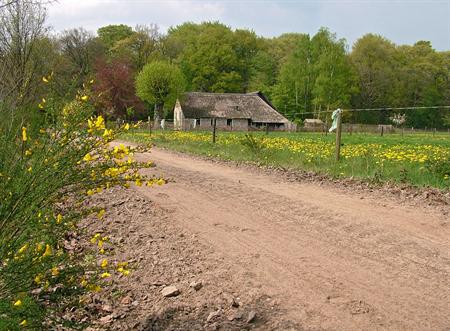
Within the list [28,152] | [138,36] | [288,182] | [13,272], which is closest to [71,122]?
[28,152]

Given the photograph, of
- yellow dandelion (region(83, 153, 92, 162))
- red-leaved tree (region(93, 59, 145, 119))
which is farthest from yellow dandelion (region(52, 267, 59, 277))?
red-leaved tree (region(93, 59, 145, 119))

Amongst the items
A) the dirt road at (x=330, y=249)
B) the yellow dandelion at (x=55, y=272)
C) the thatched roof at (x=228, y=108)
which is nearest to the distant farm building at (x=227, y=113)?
the thatched roof at (x=228, y=108)

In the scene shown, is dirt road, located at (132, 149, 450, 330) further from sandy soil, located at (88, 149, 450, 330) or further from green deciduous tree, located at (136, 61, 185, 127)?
green deciduous tree, located at (136, 61, 185, 127)

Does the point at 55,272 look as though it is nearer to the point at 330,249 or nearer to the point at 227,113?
the point at 330,249

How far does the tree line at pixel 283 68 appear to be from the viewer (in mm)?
63938

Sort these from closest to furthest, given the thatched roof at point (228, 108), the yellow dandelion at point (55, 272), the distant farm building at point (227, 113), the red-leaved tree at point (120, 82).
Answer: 1. the yellow dandelion at point (55, 272)
2. the red-leaved tree at point (120, 82)
3. the distant farm building at point (227, 113)
4. the thatched roof at point (228, 108)

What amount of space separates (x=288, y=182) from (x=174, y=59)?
68001 millimetres

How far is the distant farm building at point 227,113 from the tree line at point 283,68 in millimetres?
2564

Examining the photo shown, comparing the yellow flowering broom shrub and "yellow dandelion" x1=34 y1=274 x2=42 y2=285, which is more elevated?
the yellow flowering broom shrub

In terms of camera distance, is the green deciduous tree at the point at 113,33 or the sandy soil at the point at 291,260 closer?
the sandy soil at the point at 291,260

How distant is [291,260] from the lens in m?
5.22

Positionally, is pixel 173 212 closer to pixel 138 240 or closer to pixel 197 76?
pixel 138 240

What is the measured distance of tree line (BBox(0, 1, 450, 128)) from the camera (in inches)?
2517

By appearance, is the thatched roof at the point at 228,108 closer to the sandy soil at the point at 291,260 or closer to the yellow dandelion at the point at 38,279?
the sandy soil at the point at 291,260
